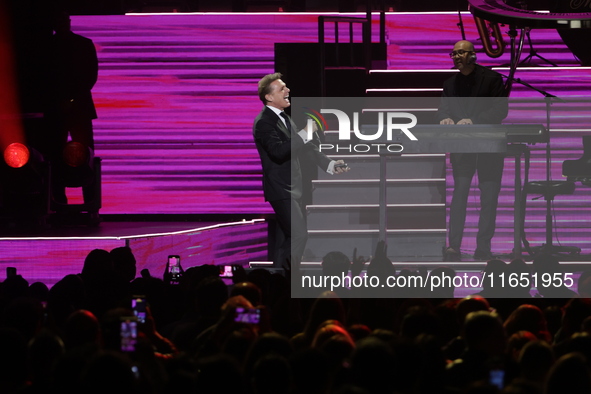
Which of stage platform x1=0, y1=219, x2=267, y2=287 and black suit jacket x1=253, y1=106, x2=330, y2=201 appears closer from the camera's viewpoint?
black suit jacket x1=253, y1=106, x2=330, y2=201

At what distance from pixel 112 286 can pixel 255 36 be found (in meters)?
5.78

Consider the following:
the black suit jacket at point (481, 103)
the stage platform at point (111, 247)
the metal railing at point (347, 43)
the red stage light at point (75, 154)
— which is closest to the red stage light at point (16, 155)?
the red stage light at point (75, 154)

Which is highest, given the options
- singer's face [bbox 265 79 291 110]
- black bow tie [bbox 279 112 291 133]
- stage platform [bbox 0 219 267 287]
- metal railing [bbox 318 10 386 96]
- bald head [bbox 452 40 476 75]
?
metal railing [bbox 318 10 386 96]

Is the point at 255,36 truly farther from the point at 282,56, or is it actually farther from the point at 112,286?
the point at 112,286

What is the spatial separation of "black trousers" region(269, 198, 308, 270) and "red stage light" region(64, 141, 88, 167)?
2272 millimetres

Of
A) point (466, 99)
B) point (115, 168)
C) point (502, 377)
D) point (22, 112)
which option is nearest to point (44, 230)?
point (22, 112)

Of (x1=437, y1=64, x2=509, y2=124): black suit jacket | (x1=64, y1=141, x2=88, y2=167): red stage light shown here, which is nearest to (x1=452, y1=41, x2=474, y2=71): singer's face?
(x1=437, y1=64, x2=509, y2=124): black suit jacket

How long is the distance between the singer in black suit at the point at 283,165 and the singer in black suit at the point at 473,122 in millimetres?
1007

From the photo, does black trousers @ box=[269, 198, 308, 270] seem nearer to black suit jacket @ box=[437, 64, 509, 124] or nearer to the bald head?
black suit jacket @ box=[437, 64, 509, 124]

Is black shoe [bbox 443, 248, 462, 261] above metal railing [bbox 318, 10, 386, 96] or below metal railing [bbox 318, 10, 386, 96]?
below

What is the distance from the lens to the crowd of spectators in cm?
227

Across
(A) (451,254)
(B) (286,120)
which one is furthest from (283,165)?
(A) (451,254)

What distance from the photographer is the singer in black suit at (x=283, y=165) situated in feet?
18.9

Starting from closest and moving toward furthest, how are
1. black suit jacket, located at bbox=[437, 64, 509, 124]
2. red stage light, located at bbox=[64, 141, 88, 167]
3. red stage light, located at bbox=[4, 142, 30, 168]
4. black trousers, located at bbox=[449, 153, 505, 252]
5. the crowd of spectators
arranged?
the crowd of spectators, black trousers, located at bbox=[449, 153, 505, 252], black suit jacket, located at bbox=[437, 64, 509, 124], red stage light, located at bbox=[4, 142, 30, 168], red stage light, located at bbox=[64, 141, 88, 167]
